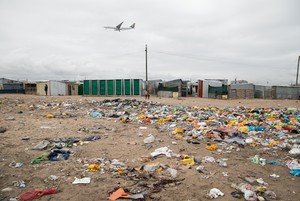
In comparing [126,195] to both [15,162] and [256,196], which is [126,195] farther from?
[15,162]

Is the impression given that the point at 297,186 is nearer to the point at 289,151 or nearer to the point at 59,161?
the point at 289,151

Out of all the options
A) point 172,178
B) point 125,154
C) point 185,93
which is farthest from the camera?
point 185,93

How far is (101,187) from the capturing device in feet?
9.04

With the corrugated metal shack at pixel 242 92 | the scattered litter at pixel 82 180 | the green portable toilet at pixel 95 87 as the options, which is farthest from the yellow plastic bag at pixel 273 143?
the green portable toilet at pixel 95 87

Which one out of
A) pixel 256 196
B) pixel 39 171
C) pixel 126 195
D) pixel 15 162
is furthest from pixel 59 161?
pixel 256 196

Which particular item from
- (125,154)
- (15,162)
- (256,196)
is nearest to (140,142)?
(125,154)

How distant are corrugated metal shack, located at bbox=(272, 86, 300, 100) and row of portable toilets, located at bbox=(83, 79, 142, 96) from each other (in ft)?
49.4

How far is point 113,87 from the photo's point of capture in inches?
940

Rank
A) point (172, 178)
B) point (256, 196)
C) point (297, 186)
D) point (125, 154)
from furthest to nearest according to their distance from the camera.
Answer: point (125, 154) → point (172, 178) → point (297, 186) → point (256, 196)

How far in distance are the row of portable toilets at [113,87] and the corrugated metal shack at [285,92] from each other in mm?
15048

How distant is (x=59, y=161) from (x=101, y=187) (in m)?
1.28

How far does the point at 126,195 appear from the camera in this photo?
2.52 m

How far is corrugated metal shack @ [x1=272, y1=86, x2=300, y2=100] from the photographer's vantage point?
21.8 metres

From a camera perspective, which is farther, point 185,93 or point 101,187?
point 185,93
